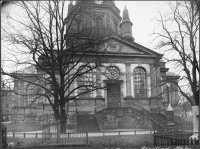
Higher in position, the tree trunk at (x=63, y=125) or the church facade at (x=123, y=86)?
the church facade at (x=123, y=86)

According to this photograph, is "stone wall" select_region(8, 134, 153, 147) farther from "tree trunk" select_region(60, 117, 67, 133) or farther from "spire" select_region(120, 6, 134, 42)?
"spire" select_region(120, 6, 134, 42)

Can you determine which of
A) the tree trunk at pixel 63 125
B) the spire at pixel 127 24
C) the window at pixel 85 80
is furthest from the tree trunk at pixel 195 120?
the tree trunk at pixel 63 125

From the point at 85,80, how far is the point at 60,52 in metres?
1.94

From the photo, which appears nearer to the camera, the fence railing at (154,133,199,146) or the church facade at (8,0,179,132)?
the fence railing at (154,133,199,146)

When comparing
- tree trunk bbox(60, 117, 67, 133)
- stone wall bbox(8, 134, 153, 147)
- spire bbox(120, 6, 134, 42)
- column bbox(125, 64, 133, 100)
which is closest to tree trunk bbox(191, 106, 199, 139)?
stone wall bbox(8, 134, 153, 147)

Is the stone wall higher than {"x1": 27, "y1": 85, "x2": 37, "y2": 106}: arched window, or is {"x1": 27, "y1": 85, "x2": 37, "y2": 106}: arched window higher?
{"x1": 27, "y1": 85, "x2": 37, "y2": 106}: arched window

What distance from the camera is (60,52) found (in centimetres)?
1034

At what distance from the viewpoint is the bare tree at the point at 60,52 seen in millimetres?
10070

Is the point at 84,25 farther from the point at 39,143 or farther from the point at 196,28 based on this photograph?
the point at 39,143

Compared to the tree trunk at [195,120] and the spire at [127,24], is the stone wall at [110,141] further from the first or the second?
the spire at [127,24]

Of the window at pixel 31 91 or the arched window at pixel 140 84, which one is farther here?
the arched window at pixel 140 84

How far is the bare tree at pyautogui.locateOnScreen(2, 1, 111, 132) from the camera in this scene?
→ 33.0ft

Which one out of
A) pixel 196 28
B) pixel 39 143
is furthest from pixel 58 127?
pixel 196 28

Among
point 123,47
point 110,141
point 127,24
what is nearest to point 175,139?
point 110,141
